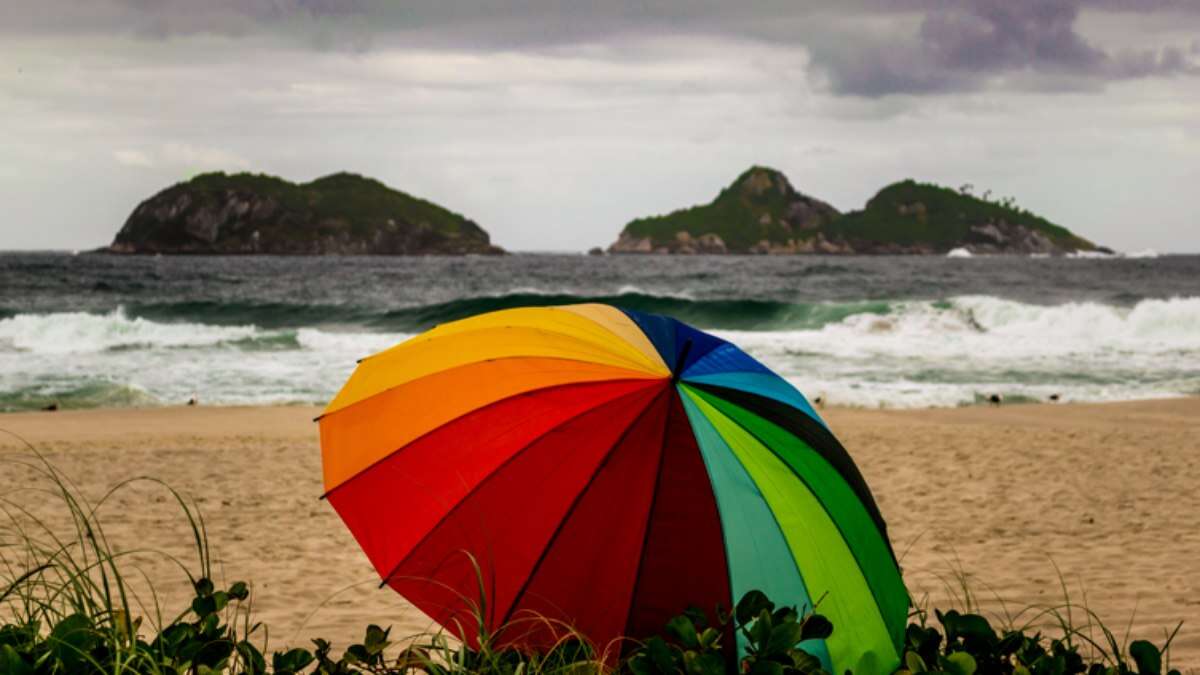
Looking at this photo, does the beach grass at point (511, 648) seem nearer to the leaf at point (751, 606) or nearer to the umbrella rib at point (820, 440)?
the leaf at point (751, 606)

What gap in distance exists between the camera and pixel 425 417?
3.13 meters

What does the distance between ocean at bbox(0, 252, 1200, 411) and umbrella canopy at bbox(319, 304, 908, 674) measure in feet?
40.3

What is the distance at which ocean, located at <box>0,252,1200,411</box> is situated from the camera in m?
16.5

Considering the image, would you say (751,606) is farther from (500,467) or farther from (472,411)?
(472,411)

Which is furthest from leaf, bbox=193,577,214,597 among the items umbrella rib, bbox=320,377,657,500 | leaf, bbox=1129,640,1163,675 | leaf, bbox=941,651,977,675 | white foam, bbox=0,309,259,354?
white foam, bbox=0,309,259,354

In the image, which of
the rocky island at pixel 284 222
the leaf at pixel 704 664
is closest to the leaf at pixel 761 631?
the leaf at pixel 704 664

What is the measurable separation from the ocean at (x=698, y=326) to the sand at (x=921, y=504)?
9.84 ft

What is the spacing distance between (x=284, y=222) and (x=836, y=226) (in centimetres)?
6871

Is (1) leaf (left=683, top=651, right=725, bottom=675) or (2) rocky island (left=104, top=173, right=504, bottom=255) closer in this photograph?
(1) leaf (left=683, top=651, right=725, bottom=675)

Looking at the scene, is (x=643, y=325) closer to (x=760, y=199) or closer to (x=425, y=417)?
(x=425, y=417)

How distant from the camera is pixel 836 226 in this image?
147m

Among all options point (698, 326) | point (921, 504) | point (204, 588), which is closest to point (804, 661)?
point (204, 588)

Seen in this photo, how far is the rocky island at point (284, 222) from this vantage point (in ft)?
400

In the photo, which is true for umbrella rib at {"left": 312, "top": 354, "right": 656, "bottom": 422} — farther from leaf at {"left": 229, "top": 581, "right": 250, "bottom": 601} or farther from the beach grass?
the beach grass
